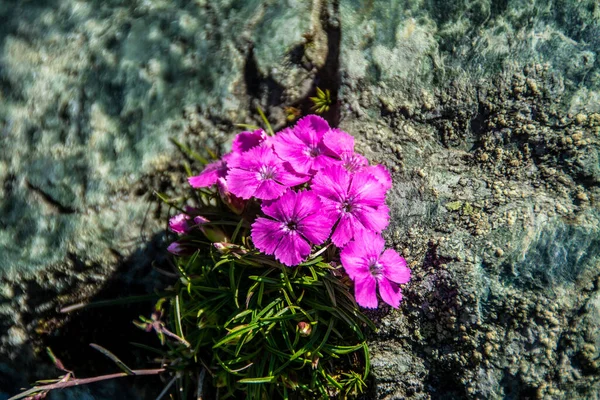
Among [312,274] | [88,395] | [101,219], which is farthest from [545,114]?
[88,395]

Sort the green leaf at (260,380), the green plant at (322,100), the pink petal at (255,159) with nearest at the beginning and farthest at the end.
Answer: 1. the green leaf at (260,380)
2. the pink petal at (255,159)
3. the green plant at (322,100)

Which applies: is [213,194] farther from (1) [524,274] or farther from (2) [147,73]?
(1) [524,274]

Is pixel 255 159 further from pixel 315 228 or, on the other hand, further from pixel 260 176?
pixel 315 228

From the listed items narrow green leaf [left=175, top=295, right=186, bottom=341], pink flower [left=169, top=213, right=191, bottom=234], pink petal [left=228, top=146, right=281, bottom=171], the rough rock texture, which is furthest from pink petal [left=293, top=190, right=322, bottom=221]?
narrow green leaf [left=175, top=295, right=186, bottom=341]

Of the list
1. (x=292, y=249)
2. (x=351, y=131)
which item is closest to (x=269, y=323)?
(x=292, y=249)

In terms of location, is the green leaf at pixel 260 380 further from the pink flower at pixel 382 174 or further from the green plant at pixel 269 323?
the pink flower at pixel 382 174

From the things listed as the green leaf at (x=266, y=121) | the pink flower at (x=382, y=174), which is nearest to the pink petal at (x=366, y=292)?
the pink flower at (x=382, y=174)
